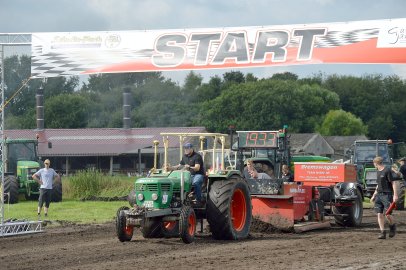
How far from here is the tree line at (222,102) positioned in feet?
128

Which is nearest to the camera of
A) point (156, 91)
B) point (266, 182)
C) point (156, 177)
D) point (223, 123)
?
point (156, 177)

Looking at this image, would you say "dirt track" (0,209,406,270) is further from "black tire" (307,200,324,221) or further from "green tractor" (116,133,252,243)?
"black tire" (307,200,324,221)

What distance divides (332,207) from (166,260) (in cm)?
773

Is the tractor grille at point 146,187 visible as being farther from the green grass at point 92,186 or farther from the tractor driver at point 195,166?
the green grass at point 92,186

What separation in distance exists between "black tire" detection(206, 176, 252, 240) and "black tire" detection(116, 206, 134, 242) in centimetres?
148

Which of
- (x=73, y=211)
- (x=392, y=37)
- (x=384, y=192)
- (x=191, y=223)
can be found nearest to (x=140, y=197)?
A: (x=191, y=223)

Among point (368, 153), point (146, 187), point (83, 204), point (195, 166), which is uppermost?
point (368, 153)

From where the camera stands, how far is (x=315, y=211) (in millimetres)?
Result: 18000

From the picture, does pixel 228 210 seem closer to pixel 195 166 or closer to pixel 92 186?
pixel 195 166

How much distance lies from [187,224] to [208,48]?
10.1m

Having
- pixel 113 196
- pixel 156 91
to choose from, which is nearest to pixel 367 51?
pixel 113 196

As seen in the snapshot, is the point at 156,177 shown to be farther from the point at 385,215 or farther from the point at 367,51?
the point at 367,51

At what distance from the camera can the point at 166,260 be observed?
12.0 m

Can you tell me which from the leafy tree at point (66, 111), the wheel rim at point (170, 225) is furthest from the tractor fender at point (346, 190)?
the leafy tree at point (66, 111)
